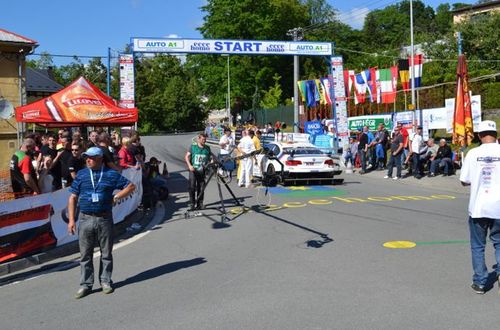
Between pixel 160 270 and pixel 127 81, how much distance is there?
720 inches

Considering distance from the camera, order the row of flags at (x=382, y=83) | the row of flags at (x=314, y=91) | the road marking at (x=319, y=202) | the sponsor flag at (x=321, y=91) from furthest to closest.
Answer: the sponsor flag at (x=321, y=91)
the row of flags at (x=314, y=91)
the row of flags at (x=382, y=83)
the road marking at (x=319, y=202)

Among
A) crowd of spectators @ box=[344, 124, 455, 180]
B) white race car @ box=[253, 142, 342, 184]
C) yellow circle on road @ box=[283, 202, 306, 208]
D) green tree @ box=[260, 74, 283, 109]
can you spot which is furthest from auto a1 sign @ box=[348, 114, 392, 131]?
green tree @ box=[260, 74, 283, 109]

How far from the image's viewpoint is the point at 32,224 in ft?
28.1

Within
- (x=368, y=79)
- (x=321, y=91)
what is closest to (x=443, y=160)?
(x=368, y=79)

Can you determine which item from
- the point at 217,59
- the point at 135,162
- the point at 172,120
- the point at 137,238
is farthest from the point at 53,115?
the point at 172,120

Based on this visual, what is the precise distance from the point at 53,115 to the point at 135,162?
3742 mm

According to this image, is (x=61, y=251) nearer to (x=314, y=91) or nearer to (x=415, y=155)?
(x=415, y=155)

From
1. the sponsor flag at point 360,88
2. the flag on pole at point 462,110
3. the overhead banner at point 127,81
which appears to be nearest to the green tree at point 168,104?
the sponsor flag at point 360,88

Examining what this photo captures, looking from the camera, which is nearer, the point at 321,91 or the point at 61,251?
the point at 61,251

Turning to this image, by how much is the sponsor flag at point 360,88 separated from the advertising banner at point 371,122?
2.55 metres

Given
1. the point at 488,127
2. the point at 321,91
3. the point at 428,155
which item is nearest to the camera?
the point at 488,127

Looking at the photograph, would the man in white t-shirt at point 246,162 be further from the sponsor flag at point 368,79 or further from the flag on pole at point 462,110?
the sponsor flag at point 368,79

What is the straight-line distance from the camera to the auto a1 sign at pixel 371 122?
2766 cm

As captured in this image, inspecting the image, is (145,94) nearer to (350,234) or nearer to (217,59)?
(217,59)
